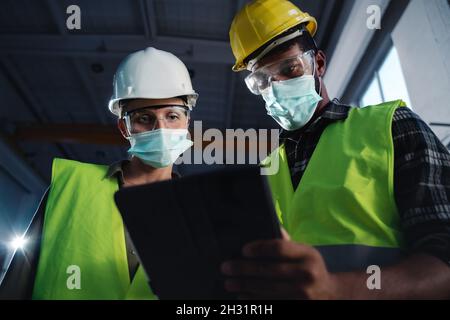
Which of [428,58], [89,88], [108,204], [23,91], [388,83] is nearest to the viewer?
[108,204]

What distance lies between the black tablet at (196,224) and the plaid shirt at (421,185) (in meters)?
0.54

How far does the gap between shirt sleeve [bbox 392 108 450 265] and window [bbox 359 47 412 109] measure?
102 inches

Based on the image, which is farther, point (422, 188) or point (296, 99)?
point (296, 99)

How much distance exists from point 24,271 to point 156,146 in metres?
0.75

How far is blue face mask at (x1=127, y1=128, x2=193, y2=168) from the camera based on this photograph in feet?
5.62

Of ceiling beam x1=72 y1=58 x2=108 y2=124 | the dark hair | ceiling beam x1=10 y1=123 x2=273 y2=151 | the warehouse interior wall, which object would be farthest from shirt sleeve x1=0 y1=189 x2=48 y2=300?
ceiling beam x1=10 y1=123 x2=273 y2=151

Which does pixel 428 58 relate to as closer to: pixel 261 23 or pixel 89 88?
pixel 261 23

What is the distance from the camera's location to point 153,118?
5.89 ft

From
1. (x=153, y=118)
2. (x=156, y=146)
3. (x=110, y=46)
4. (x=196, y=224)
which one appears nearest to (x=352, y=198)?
(x=196, y=224)

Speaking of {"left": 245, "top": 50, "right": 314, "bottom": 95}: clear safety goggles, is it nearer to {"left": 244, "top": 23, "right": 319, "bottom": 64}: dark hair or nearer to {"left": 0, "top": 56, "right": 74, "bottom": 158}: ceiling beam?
{"left": 244, "top": 23, "right": 319, "bottom": 64}: dark hair

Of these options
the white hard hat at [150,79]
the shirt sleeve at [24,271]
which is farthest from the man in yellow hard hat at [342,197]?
the shirt sleeve at [24,271]

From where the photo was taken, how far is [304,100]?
1.71m

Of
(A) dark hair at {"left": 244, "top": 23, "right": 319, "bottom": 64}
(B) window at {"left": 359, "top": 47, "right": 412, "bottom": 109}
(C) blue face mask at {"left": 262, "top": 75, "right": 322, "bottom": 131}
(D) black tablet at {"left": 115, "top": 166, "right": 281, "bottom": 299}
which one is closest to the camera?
(D) black tablet at {"left": 115, "top": 166, "right": 281, "bottom": 299}

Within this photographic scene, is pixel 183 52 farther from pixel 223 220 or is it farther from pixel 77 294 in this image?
pixel 223 220
